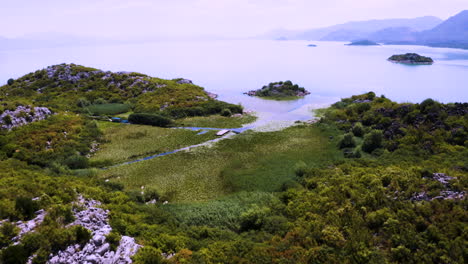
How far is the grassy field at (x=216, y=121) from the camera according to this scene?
56.7 m

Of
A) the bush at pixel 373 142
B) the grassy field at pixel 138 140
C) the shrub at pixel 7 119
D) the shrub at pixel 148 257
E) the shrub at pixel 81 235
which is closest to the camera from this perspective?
the shrub at pixel 148 257

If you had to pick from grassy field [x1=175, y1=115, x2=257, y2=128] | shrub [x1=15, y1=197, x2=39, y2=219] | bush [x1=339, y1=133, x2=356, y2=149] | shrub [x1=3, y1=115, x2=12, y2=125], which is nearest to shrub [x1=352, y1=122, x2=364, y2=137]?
bush [x1=339, y1=133, x2=356, y2=149]

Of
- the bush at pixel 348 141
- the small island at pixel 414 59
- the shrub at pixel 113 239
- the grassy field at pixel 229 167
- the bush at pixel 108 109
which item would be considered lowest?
the grassy field at pixel 229 167

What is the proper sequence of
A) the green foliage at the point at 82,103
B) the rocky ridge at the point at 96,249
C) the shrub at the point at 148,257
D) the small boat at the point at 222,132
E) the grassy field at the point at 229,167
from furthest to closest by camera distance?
the green foliage at the point at 82,103
the small boat at the point at 222,132
the grassy field at the point at 229,167
the shrub at the point at 148,257
the rocky ridge at the point at 96,249

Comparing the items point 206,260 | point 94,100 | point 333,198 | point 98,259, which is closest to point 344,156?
point 333,198

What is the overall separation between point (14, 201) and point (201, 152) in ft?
83.0

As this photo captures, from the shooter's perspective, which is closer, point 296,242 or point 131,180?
point 296,242

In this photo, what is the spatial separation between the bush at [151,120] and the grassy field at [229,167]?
11742mm

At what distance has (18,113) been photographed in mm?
44750

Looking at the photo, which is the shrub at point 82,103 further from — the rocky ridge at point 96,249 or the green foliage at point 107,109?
the rocky ridge at point 96,249

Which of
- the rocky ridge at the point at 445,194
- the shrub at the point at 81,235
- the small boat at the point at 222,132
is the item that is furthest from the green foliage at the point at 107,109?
the rocky ridge at the point at 445,194

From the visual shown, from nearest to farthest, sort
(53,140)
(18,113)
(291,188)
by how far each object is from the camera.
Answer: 1. (291,188)
2. (53,140)
3. (18,113)

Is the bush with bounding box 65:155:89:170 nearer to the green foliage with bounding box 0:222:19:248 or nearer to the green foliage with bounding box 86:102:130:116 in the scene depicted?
the green foliage with bounding box 0:222:19:248

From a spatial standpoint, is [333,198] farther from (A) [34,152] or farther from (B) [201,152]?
(A) [34,152]
